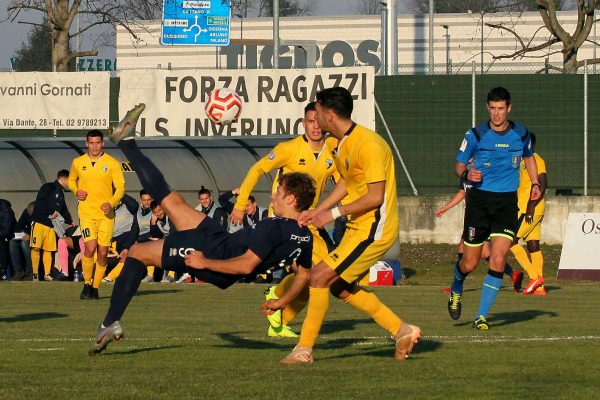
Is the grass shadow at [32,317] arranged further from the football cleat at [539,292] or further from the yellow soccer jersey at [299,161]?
the football cleat at [539,292]

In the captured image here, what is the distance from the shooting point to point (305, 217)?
9.45 m

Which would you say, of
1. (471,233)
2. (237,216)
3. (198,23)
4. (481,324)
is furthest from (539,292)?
(198,23)

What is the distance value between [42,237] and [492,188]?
13.0 m

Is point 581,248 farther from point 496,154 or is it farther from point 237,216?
point 237,216

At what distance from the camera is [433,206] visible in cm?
2908

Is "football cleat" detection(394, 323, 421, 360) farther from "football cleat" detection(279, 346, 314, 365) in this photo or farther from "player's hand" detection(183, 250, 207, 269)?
"player's hand" detection(183, 250, 207, 269)

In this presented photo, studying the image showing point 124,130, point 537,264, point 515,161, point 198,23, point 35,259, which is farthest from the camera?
point 198,23

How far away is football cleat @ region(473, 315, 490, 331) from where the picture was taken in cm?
1238

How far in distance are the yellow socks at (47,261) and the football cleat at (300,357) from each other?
15621 mm

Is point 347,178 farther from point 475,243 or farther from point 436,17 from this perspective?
point 436,17

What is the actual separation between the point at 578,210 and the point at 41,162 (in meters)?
11.3

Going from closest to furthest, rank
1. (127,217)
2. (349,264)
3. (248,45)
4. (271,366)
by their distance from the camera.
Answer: (271,366)
(349,264)
(127,217)
(248,45)

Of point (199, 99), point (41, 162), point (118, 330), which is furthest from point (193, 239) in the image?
point (199, 99)

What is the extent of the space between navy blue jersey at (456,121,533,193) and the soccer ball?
16.9 meters
